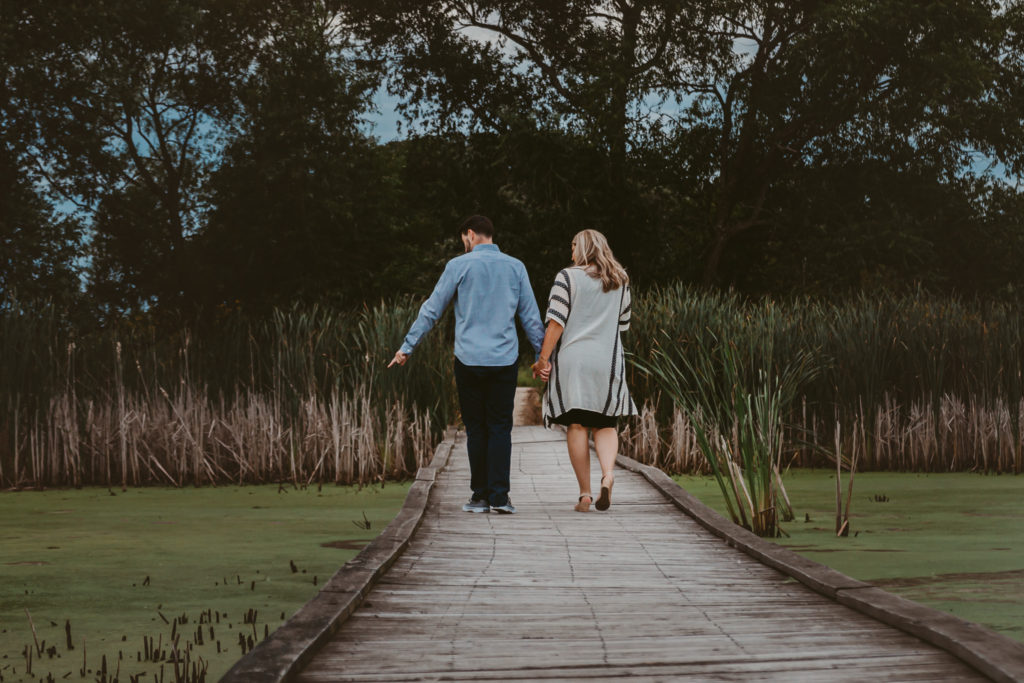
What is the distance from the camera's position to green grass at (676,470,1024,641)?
5.17 metres

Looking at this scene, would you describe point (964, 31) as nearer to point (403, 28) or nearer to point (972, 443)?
point (403, 28)

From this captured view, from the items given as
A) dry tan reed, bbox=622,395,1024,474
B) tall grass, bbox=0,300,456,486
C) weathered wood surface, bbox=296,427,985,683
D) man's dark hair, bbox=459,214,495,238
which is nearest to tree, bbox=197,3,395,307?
tall grass, bbox=0,300,456,486

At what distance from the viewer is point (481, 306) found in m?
6.45

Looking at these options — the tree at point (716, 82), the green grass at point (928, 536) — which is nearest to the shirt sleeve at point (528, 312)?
the green grass at point (928, 536)

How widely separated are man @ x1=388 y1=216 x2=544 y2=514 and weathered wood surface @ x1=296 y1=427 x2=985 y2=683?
0.53 m

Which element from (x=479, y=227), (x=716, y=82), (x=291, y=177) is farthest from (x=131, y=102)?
(x=479, y=227)

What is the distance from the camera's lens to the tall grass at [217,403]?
1078 cm

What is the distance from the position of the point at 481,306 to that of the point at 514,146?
15.6 metres

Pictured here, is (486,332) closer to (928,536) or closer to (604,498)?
(604,498)

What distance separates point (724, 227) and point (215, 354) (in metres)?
13.4

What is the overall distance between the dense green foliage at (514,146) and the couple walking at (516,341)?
14897 millimetres

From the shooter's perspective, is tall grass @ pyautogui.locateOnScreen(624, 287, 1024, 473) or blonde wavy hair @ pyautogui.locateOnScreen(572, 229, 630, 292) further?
tall grass @ pyautogui.locateOnScreen(624, 287, 1024, 473)

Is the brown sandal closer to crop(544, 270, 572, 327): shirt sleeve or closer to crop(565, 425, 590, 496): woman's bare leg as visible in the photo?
crop(565, 425, 590, 496): woman's bare leg

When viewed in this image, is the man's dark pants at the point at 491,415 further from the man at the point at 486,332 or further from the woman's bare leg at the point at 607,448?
the woman's bare leg at the point at 607,448
